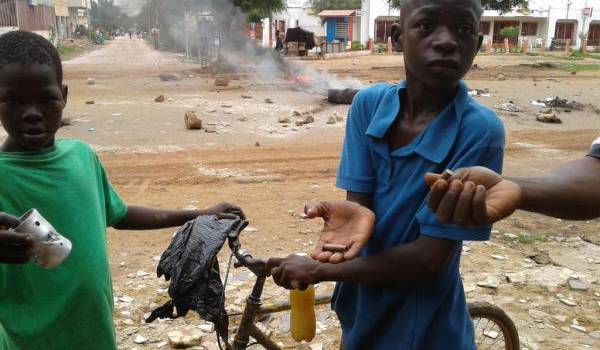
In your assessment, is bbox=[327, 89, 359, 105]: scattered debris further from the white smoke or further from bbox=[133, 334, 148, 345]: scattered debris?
bbox=[133, 334, 148, 345]: scattered debris

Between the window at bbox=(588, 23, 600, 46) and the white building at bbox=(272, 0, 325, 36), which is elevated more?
the white building at bbox=(272, 0, 325, 36)

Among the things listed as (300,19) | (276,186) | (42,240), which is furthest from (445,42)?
(300,19)

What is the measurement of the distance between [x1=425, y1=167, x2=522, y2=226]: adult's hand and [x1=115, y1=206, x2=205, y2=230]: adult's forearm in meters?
1.20

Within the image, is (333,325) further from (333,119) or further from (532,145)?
(333,119)

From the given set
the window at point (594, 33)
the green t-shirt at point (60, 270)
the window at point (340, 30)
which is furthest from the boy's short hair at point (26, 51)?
the window at point (594, 33)

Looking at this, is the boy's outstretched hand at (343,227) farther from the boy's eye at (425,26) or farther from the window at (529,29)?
the window at (529,29)

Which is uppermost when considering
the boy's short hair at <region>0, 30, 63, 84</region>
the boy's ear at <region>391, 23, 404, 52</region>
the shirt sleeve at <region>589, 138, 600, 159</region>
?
the boy's ear at <region>391, 23, 404, 52</region>

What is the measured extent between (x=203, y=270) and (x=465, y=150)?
0.92 meters

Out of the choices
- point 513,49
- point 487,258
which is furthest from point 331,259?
point 513,49

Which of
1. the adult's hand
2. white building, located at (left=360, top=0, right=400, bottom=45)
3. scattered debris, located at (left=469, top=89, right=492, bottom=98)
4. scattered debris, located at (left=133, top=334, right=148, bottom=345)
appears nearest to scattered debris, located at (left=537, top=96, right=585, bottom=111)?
scattered debris, located at (left=469, top=89, right=492, bottom=98)

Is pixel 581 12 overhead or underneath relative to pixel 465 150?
overhead

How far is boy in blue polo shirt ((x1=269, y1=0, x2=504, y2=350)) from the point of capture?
4.97 feet

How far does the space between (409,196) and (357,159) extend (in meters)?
0.21

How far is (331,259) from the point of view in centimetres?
152
